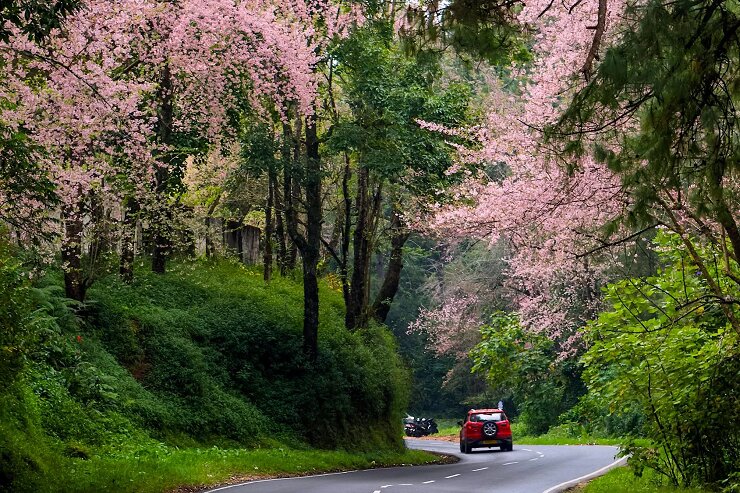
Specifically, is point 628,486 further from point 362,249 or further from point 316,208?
point 362,249

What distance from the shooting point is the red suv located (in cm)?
3475

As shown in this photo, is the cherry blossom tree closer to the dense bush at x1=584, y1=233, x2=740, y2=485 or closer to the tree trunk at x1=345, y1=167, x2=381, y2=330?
the tree trunk at x1=345, y1=167, x2=381, y2=330

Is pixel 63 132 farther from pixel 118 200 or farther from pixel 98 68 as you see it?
pixel 118 200

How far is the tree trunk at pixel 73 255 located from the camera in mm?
20141

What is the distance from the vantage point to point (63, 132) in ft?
56.9

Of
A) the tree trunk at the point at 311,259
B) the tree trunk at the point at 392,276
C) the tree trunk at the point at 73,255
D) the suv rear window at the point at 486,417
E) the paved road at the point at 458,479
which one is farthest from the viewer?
the suv rear window at the point at 486,417

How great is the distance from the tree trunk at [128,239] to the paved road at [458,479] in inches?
296

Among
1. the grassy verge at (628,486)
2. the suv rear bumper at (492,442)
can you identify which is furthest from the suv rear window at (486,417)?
the grassy verge at (628,486)

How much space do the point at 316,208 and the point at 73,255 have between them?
24.8 ft

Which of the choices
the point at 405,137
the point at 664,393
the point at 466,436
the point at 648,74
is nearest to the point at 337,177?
the point at 405,137

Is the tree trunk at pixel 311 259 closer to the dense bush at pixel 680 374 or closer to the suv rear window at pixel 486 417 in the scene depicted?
the suv rear window at pixel 486 417

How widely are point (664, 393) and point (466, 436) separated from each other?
21514 mm

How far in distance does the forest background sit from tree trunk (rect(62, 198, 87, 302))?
4.1 inches

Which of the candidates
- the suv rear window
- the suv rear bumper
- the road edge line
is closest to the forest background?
the road edge line
